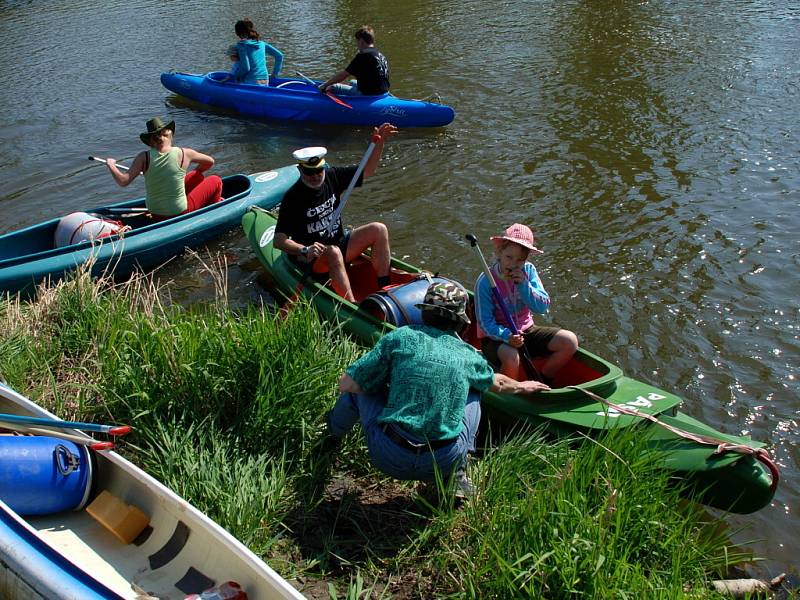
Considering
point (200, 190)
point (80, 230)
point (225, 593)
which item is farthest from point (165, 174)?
point (225, 593)

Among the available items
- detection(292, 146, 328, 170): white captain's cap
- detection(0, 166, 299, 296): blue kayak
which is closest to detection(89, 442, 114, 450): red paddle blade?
detection(0, 166, 299, 296): blue kayak

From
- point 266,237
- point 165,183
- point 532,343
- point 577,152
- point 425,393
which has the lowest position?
point 577,152

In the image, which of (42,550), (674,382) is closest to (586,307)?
(674,382)

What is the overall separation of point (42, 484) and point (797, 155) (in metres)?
9.30

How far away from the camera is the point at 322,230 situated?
6848mm

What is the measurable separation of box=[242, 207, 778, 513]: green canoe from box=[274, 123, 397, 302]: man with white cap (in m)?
0.56

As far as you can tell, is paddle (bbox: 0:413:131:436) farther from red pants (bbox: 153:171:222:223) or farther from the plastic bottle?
red pants (bbox: 153:171:222:223)

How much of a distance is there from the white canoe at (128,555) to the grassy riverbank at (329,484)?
0.22 m

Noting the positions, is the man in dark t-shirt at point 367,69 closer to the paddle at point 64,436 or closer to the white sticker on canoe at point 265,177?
the white sticker on canoe at point 265,177

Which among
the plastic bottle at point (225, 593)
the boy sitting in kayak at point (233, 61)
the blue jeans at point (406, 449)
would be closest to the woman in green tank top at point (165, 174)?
the boy sitting in kayak at point (233, 61)

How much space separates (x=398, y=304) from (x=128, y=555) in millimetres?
2790

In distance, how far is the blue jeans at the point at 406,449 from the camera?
13.1 feet

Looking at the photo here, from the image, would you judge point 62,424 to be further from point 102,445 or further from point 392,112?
point 392,112

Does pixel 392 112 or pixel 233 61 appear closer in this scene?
pixel 392 112
